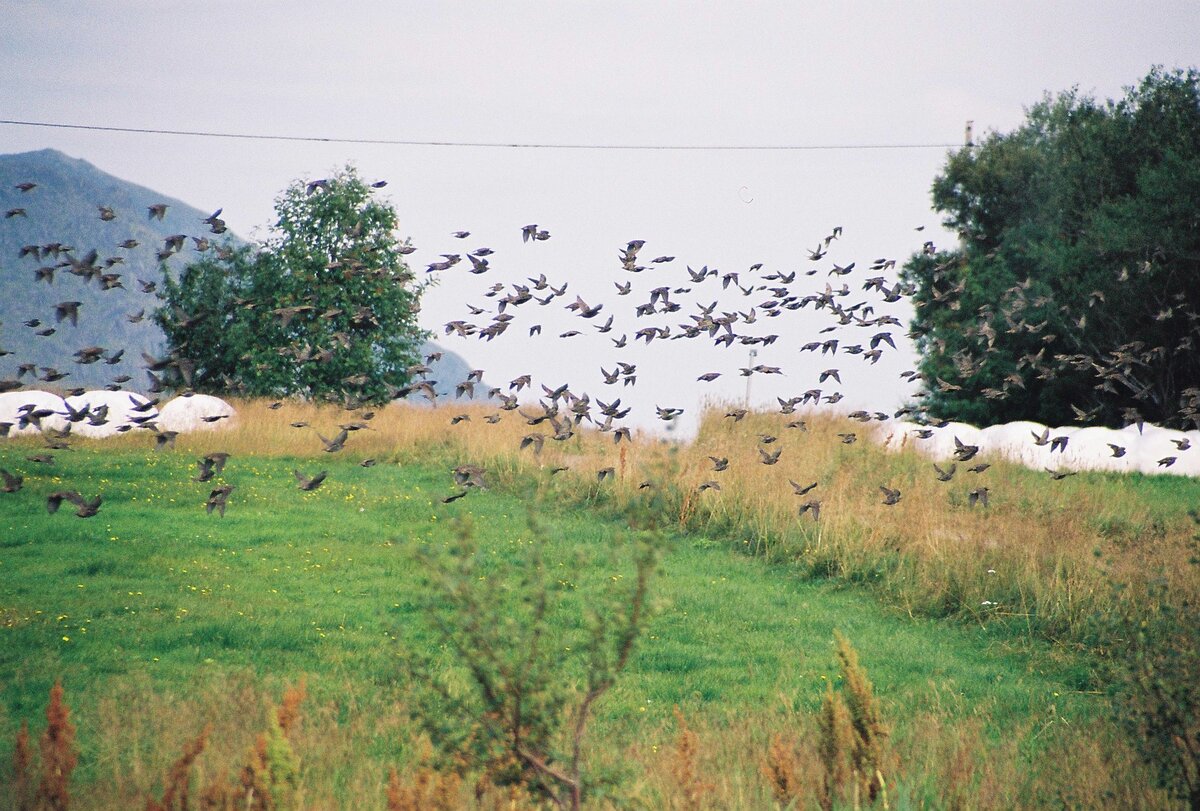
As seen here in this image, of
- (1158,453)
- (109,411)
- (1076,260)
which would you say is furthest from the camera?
(1076,260)

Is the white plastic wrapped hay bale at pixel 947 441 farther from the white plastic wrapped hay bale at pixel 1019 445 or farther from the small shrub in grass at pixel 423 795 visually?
the small shrub in grass at pixel 423 795

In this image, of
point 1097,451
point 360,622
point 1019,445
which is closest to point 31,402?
point 360,622

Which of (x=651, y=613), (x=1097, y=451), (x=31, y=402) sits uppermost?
(x=651, y=613)

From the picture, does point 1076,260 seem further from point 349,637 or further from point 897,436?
point 349,637

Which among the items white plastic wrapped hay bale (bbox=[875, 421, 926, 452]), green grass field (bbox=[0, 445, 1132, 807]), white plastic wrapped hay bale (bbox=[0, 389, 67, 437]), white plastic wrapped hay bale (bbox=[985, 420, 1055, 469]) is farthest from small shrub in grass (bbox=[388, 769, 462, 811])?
white plastic wrapped hay bale (bbox=[0, 389, 67, 437])

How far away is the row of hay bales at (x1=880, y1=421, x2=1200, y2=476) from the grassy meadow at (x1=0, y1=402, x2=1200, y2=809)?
2247 mm

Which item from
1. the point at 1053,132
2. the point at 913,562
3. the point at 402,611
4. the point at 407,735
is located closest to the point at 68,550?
the point at 402,611

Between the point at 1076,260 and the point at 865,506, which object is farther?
the point at 1076,260

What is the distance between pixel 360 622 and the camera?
28.7 feet

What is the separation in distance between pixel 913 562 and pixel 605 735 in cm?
623

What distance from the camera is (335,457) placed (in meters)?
20.9

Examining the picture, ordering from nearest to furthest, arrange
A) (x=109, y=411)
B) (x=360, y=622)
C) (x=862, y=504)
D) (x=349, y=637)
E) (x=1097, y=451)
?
(x=349, y=637) < (x=360, y=622) < (x=862, y=504) < (x=109, y=411) < (x=1097, y=451)

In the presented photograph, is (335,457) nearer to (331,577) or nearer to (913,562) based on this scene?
(331,577)

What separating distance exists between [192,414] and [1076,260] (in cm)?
2318
